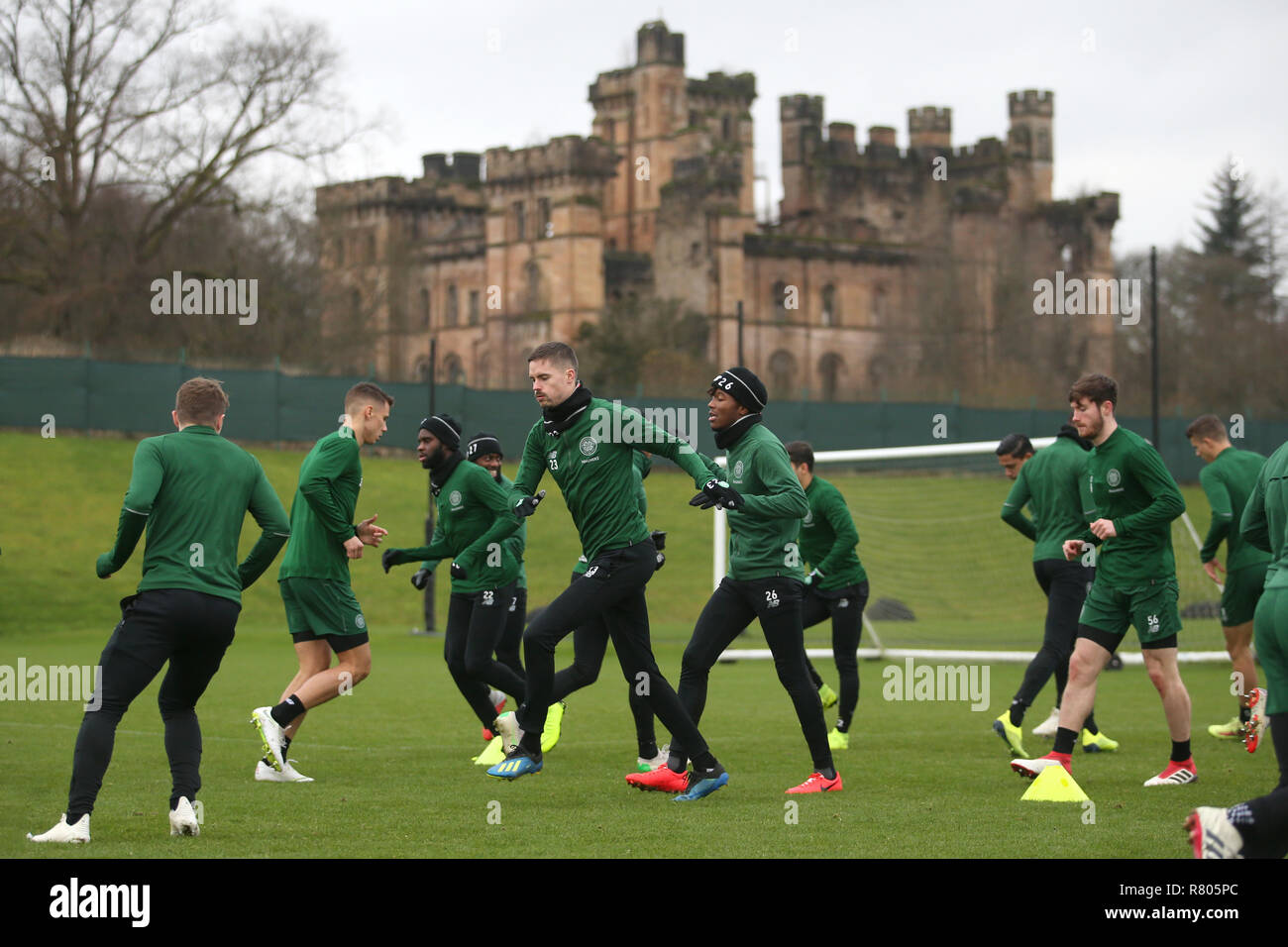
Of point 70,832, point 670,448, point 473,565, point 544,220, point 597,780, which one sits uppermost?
point 544,220

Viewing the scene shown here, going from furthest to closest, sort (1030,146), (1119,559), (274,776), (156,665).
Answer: (1030,146), (274,776), (1119,559), (156,665)

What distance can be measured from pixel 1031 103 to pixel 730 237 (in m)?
27.2

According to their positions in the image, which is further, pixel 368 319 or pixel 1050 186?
pixel 1050 186

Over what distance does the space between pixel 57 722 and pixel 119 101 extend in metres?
41.6

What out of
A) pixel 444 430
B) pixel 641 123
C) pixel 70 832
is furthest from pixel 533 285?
pixel 70 832

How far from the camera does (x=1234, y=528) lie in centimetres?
1262

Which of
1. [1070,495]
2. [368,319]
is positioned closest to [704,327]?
[368,319]

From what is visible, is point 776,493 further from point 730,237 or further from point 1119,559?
point 730,237

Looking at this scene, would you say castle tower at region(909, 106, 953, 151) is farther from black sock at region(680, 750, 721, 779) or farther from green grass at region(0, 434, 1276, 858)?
black sock at region(680, 750, 721, 779)

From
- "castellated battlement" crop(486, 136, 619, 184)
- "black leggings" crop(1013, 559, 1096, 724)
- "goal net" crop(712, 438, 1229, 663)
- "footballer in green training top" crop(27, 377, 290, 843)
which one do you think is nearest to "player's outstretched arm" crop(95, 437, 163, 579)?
"footballer in green training top" crop(27, 377, 290, 843)

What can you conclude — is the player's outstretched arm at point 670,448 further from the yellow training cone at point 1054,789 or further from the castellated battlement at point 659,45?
the castellated battlement at point 659,45

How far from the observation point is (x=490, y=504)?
11.2 metres

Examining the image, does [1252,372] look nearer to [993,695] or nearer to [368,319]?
[368,319]
